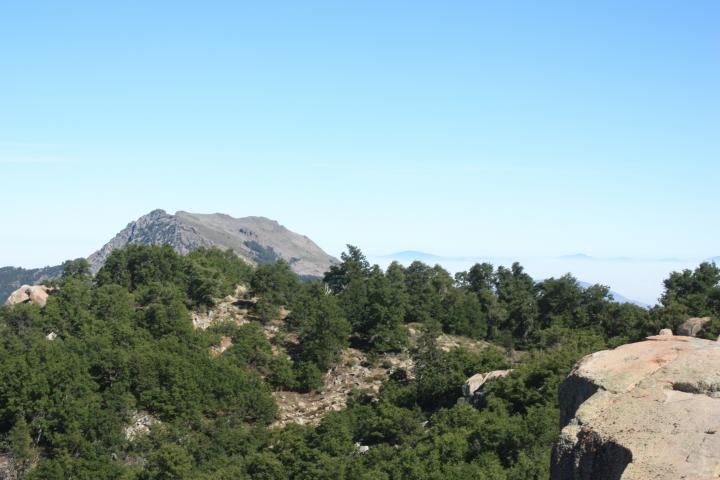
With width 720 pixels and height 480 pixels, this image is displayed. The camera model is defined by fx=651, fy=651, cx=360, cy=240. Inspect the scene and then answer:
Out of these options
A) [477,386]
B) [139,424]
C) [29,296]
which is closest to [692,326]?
[477,386]

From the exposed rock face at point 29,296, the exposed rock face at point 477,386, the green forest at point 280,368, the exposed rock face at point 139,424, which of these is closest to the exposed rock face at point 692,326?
the green forest at point 280,368

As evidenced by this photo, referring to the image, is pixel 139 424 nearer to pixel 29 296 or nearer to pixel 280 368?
pixel 280 368

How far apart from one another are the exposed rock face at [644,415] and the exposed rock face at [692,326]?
5790 cm

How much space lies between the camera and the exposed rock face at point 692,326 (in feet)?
233

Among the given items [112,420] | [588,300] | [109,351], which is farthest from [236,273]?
[588,300]

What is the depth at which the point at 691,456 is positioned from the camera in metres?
13.4

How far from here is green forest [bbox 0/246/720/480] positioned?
59.1 meters

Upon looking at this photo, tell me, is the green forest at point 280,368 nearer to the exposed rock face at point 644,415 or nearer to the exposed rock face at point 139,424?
the exposed rock face at point 139,424

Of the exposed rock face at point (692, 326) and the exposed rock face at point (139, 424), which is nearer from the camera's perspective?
the exposed rock face at point (692, 326)

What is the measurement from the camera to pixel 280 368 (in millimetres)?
91688

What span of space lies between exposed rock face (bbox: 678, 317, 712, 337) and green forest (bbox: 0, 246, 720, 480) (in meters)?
1.73

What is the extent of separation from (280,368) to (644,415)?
79.6 m

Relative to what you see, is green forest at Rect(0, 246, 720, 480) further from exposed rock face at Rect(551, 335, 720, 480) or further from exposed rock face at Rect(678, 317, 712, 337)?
exposed rock face at Rect(551, 335, 720, 480)

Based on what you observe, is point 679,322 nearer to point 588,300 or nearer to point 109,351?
point 588,300
